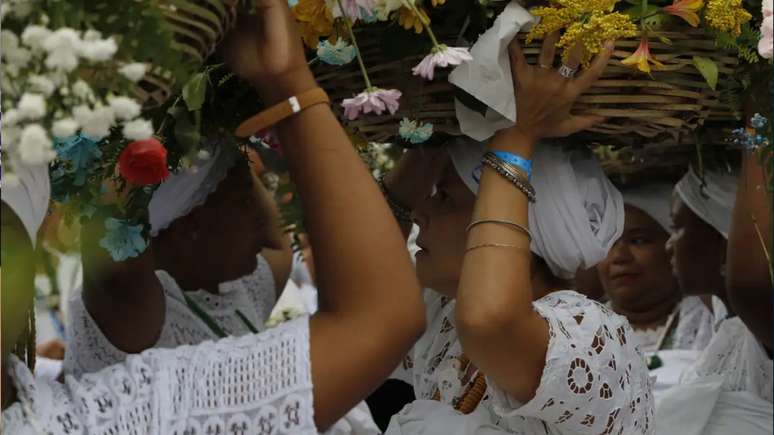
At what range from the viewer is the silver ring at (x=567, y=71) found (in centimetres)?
223

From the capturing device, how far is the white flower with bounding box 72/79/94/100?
1344mm

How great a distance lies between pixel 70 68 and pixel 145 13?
18cm

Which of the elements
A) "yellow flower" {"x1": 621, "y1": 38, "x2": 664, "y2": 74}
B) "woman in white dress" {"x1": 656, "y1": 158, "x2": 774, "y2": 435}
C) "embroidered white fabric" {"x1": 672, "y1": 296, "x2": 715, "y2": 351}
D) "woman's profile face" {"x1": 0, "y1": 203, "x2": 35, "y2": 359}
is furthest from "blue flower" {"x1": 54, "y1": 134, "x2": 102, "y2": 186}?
"embroidered white fabric" {"x1": 672, "y1": 296, "x2": 715, "y2": 351}

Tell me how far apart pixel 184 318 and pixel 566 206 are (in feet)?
4.95

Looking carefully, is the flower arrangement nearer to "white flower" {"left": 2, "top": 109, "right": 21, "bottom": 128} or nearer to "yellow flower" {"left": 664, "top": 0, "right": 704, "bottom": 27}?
"white flower" {"left": 2, "top": 109, "right": 21, "bottom": 128}

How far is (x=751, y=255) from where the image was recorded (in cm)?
310

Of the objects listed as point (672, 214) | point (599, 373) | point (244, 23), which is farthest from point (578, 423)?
point (672, 214)


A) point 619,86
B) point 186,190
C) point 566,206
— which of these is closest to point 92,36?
point 619,86

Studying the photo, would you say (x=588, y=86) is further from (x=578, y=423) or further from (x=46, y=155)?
(x=46, y=155)

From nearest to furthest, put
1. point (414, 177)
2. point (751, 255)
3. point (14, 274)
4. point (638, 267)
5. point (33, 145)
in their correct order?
point (33, 145)
point (14, 274)
point (414, 177)
point (751, 255)
point (638, 267)

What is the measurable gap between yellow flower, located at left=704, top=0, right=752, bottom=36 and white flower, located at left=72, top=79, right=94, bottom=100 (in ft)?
4.01

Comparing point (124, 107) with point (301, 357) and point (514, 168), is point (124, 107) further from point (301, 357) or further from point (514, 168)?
point (514, 168)

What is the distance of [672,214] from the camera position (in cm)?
405

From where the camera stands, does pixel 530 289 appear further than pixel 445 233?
No
